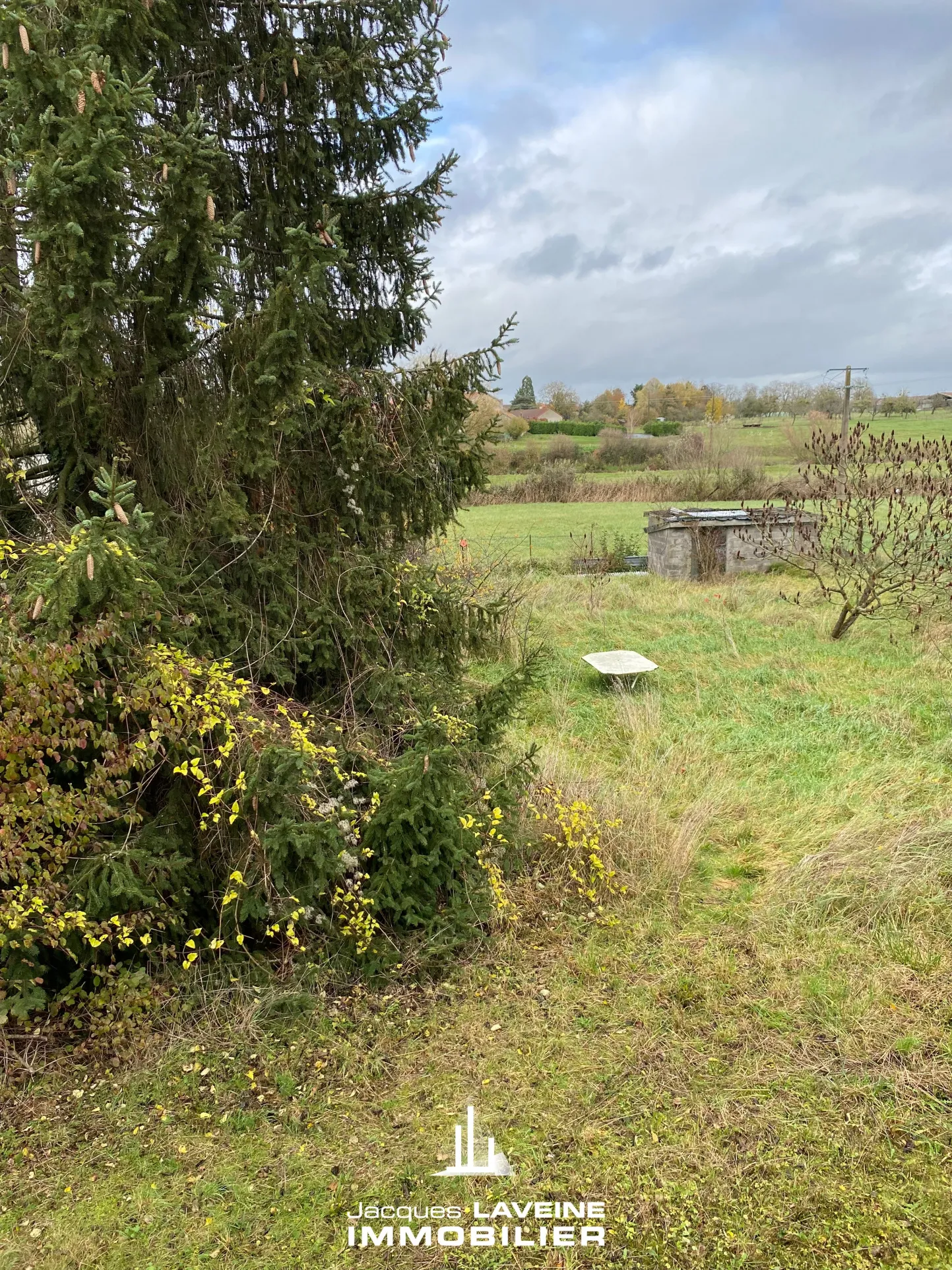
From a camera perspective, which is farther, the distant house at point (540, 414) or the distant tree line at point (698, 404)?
the distant house at point (540, 414)

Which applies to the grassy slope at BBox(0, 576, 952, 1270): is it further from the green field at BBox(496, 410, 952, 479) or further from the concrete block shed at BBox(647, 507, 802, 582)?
the green field at BBox(496, 410, 952, 479)

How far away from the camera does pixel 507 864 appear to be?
4.21 m

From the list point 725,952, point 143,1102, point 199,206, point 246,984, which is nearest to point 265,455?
point 199,206

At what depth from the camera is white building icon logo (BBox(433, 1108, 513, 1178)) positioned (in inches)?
103

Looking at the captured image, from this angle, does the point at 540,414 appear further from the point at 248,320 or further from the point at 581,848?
the point at 248,320

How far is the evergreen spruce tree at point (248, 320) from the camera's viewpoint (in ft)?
9.11

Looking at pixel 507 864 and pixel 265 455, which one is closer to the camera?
pixel 265 455

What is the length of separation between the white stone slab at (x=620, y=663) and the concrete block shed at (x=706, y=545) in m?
5.79

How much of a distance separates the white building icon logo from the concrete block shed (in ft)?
37.2

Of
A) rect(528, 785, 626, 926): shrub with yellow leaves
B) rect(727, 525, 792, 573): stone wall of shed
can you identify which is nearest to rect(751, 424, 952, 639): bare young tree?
rect(727, 525, 792, 573): stone wall of shed

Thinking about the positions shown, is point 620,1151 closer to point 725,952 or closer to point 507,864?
point 725,952

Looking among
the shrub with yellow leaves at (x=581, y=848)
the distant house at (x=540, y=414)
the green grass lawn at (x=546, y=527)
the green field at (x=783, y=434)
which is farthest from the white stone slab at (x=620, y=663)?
the distant house at (x=540, y=414)

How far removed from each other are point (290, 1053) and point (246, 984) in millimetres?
432

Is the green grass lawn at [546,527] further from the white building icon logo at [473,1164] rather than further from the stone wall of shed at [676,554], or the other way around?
the white building icon logo at [473,1164]
